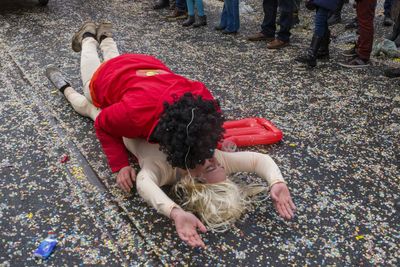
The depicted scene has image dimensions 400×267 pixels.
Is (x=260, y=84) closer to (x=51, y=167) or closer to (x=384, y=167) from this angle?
(x=384, y=167)

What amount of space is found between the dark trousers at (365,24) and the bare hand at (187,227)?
9.89 ft

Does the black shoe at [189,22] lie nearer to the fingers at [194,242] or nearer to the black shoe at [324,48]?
the black shoe at [324,48]

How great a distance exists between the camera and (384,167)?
2488 millimetres

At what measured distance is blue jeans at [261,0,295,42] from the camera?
14.6ft

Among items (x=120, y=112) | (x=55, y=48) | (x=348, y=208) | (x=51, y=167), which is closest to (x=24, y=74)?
(x=55, y=48)

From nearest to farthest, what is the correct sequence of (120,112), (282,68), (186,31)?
1. (120,112)
2. (282,68)
3. (186,31)

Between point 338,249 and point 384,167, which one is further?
point 384,167

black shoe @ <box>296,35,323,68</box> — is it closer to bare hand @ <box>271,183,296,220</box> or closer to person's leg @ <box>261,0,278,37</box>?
person's leg @ <box>261,0,278,37</box>

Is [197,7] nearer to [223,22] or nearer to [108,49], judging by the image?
[223,22]

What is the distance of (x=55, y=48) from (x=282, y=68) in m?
2.38

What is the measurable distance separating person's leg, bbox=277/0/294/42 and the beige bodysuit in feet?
9.13

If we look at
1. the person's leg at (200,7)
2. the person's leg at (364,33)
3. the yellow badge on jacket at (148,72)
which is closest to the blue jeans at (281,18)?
the person's leg at (364,33)

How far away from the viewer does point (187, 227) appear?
5.65ft

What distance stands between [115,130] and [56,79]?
1512 millimetres
